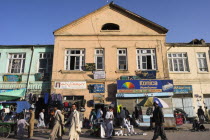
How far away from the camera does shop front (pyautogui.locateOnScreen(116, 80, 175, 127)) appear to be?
1602cm

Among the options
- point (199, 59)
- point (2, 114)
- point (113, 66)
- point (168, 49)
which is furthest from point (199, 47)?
point (2, 114)

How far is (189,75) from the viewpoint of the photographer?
18.3 m

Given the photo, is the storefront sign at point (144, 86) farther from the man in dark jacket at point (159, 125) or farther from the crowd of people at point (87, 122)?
the man in dark jacket at point (159, 125)

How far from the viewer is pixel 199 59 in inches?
752

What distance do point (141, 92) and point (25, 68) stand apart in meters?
11.2

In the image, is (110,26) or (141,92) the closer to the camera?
(141,92)

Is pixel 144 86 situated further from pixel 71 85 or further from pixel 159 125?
pixel 159 125

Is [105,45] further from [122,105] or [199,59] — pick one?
[199,59]

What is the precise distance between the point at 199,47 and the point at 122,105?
415 inches

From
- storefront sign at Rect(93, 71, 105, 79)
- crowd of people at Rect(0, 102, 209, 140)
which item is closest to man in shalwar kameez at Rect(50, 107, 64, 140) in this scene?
crowd of people at Rect(0, 102, 209, 140)

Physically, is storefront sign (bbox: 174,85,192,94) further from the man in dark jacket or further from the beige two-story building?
the man in dark jacket

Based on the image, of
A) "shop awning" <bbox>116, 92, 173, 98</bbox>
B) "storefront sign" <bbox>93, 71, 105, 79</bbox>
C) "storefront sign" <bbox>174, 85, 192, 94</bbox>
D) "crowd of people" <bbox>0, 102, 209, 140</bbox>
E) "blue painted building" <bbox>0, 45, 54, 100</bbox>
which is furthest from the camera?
"storefront sign" <bbox>174, 85, 192, 94</bbox>

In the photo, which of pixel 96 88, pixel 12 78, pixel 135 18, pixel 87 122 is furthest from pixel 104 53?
pixel 12 78

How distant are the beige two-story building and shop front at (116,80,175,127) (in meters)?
0.32
